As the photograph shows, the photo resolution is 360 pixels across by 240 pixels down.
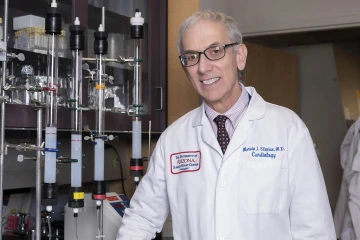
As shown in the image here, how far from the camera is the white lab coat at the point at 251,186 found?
138 cm

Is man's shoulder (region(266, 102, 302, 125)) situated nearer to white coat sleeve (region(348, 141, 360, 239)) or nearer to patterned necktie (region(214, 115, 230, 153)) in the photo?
patterned necktie (region(214, 115, 230, 153))

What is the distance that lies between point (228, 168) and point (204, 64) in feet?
0.98

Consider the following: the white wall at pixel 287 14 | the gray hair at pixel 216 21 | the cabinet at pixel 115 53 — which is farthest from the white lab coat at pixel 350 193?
the gray hair at pixel 216 21

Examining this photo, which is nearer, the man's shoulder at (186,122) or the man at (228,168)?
the man at (228,168)

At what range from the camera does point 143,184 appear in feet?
5.26

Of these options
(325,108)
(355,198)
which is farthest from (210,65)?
(325,108)

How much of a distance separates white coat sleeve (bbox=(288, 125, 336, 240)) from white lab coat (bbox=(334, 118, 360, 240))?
6.26 ft

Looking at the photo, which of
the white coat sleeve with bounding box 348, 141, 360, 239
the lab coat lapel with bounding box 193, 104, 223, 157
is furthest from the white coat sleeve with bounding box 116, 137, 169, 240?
the white coat sleeve with bounding box 348, 141, 360, 239

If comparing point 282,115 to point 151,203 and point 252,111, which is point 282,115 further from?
point 151,203

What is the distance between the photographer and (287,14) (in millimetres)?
2939

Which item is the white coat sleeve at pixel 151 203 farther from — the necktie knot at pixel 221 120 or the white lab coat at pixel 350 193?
the white lab coat at pixel 350 193

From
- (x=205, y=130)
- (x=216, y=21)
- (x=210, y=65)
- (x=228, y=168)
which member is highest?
(x=216, y=21)

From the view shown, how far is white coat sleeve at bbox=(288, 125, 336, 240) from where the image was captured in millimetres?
1349

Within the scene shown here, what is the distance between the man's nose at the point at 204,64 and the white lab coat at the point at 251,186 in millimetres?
186
